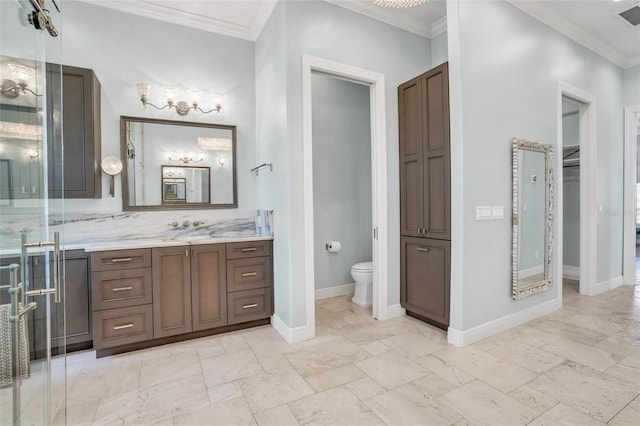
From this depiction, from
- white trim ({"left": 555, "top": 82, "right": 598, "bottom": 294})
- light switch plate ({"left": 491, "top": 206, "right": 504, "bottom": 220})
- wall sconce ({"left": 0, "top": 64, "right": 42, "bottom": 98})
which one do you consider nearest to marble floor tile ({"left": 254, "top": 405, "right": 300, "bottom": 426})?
wall sconce ({"left": 0, "top": 64, "right": 42, "bottom": 98})

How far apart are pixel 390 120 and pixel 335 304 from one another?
2.24m

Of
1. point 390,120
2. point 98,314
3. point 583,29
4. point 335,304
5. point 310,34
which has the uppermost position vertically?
point 583,29

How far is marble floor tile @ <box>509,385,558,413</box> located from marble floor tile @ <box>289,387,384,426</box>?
0.92 meters

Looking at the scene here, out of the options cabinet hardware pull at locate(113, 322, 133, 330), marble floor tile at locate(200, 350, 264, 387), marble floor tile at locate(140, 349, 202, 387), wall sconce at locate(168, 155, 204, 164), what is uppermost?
wall sconce at locate(168, 155, 204, 164)

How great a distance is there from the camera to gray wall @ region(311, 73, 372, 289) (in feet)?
12.9

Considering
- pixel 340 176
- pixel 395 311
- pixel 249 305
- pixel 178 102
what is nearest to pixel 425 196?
pixel 395 311

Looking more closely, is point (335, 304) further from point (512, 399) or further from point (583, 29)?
point (583, 29)

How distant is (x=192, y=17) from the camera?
3092 mm

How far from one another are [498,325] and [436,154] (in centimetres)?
169

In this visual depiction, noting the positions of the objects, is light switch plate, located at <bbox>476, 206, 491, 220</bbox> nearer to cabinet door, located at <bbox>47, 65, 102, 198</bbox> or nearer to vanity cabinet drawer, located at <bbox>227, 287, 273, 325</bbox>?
vanity cabinet drawer, located at <bbox>227, 287, 273, 325</bbox>

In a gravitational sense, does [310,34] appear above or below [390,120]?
above

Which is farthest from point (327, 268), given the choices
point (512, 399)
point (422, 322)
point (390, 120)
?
point (512, 399)

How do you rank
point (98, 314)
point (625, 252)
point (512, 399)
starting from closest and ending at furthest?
point (512, 399), point (98, 314), point (625, 252)

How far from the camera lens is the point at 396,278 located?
3.20 metres
